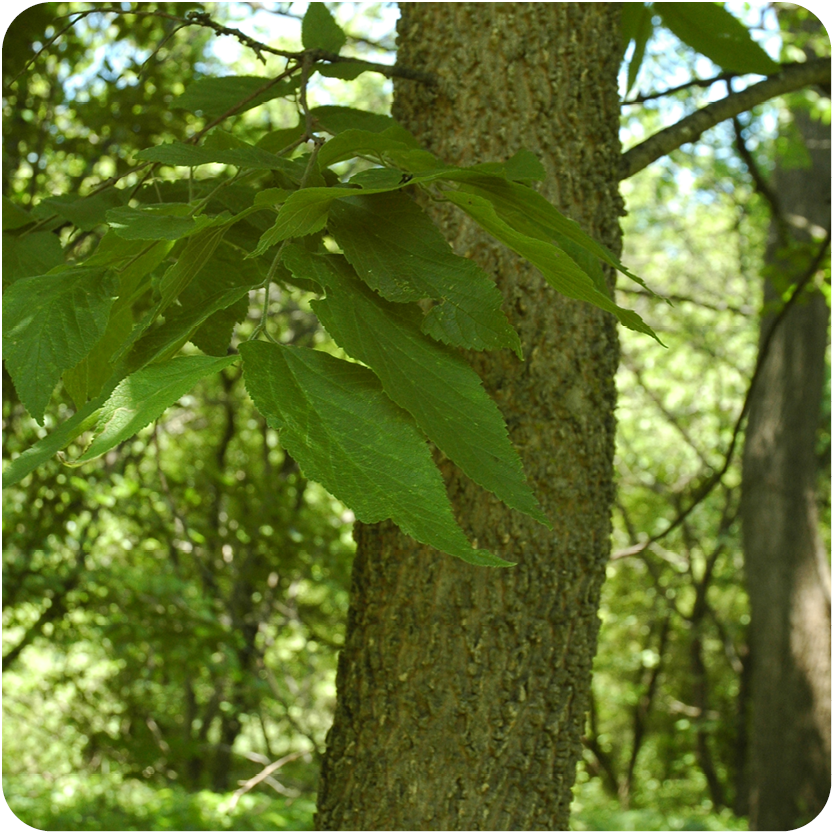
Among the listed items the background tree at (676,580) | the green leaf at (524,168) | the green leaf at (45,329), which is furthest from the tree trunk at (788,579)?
the green leaf at (45,329)

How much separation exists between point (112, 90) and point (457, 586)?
252 cm

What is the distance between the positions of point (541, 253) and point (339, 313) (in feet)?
0.57

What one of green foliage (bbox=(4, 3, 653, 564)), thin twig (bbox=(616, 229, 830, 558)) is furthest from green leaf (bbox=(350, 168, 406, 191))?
thin twig (bbox=(616, 229, 830, 558))

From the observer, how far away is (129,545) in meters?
4.27

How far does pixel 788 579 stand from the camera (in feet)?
18.8

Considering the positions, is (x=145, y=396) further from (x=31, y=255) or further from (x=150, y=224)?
(x=31, y=255)

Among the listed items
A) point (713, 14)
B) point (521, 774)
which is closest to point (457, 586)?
point (521, 774)

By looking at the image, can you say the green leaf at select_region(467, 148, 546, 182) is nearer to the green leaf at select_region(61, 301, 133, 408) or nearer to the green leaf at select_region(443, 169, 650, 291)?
the green leaf at select_region(443, 169, 650, 291)

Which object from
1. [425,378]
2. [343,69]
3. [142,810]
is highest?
[343,69]

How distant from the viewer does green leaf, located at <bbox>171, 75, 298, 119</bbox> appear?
41.0 inches

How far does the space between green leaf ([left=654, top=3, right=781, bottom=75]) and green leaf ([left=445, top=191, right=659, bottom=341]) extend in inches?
28.3

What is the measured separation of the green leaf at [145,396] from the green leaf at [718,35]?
971 mm

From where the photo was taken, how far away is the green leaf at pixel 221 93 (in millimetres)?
1041

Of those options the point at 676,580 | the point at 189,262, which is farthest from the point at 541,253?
the point at 676,580
